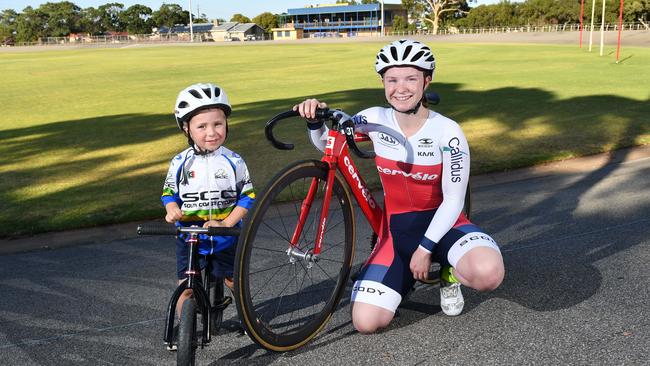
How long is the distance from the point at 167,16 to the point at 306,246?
501ft

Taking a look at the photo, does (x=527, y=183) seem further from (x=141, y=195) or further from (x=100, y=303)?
(x=100, y=303)

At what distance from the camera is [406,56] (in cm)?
363

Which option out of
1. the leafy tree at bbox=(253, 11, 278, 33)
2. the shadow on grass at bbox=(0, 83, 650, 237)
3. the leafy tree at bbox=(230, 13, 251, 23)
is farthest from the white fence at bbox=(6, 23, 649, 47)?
the shadow on grass at bbox=(0, 83, 650, 237)

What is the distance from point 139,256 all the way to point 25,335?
1.52 m

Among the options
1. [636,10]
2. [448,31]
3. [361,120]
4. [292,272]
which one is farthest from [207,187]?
[448,31]

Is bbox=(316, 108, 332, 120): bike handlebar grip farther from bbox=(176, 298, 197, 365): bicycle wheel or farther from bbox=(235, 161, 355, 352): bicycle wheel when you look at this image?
bbox=(176, 298, 197, 365): bicycle wheel

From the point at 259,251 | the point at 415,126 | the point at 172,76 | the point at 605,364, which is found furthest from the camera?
the point at 172,76

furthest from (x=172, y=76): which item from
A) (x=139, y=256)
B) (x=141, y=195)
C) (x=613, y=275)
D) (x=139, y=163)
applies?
(x=613, y=275)

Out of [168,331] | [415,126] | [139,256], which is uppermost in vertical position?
[415,126]

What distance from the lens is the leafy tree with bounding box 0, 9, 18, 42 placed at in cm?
14390

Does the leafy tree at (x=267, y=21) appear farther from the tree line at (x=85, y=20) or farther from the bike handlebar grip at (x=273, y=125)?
the bike handlebar grip at (x=273, y=125)

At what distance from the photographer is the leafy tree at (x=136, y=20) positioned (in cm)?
14638

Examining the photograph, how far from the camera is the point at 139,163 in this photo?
9039 millimetres

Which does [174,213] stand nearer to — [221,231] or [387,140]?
[221,231]
